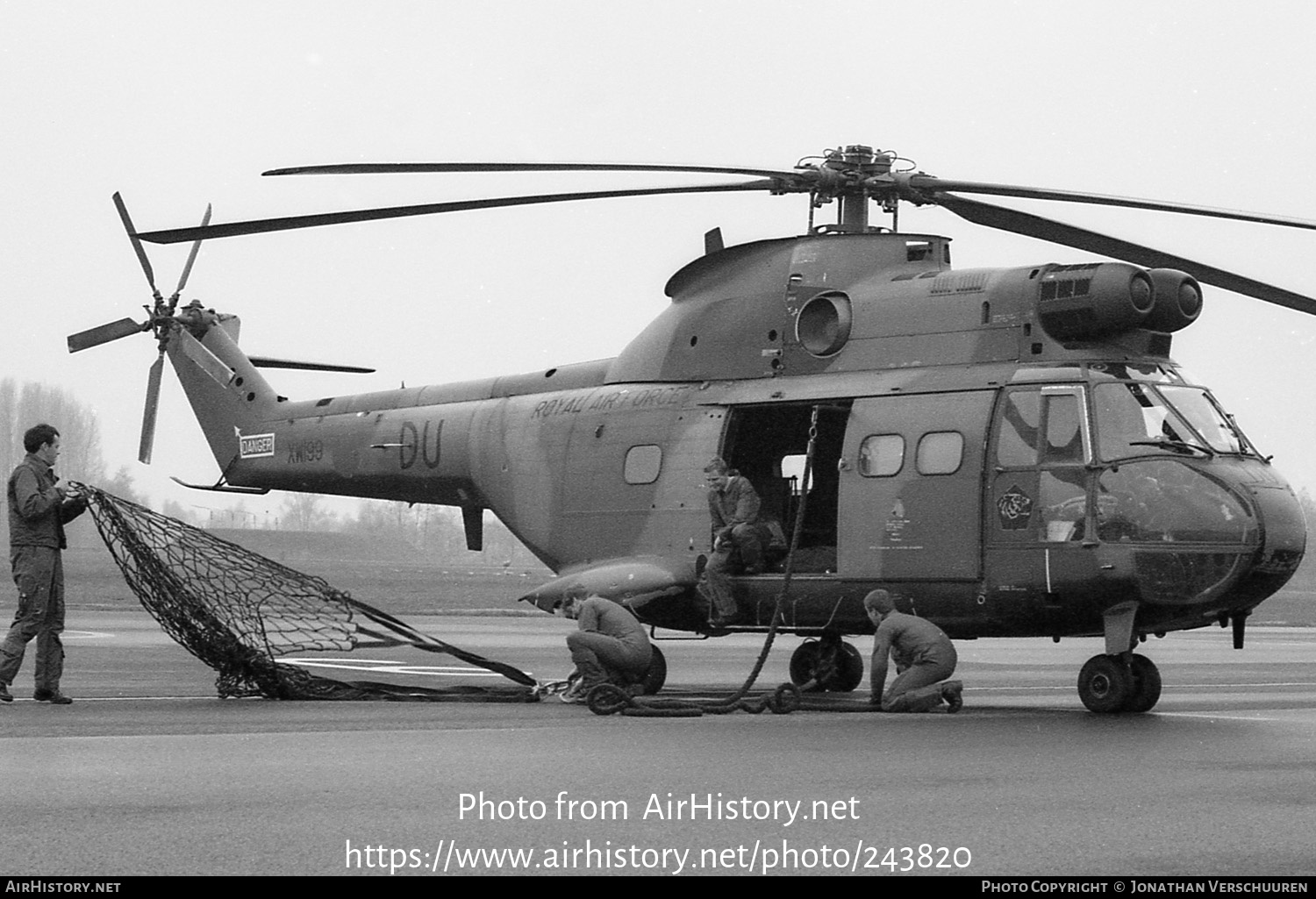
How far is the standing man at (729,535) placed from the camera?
58.1 ft

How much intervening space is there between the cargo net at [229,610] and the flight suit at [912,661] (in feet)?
11.2

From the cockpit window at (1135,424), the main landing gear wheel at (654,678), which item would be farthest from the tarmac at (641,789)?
the cockpit window at (1135,424)

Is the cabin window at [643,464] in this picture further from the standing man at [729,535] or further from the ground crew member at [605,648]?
the ground crew member at [605,648]

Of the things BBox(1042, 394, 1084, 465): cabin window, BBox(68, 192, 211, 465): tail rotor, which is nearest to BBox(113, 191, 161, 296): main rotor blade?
BBox(68, 192, 211, 465): tail rotor

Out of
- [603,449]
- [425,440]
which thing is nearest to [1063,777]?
[603,449]

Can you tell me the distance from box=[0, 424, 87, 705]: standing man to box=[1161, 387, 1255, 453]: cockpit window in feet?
30.9

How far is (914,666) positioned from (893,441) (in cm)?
222

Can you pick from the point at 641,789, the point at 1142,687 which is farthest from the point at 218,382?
the point at 641,789

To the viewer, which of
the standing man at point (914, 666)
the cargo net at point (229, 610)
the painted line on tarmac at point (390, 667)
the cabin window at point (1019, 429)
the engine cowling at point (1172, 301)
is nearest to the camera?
the standing man at point (914, 666)

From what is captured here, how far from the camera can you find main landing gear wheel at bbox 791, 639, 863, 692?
18906mm

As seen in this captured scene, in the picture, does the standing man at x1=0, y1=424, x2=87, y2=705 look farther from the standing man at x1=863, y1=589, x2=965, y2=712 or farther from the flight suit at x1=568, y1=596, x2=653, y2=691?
the standing man at x1=863, y1=589, x2=965, y2=712

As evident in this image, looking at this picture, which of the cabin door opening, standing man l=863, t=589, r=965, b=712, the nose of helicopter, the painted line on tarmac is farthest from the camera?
the painted line on tarmac
